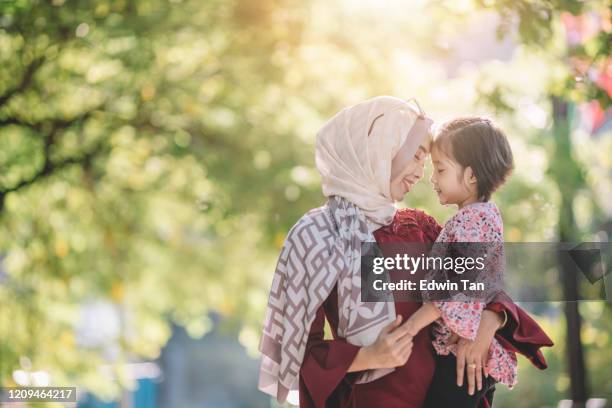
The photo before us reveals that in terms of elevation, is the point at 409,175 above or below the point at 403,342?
above

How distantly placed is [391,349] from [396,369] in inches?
5.9

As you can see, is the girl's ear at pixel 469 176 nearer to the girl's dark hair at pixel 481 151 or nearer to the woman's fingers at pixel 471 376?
the girl's dark hair at pixel 481 151

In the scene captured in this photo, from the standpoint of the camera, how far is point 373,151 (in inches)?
95.0

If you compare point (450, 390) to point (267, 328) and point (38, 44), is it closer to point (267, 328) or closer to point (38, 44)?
point (267, 328)

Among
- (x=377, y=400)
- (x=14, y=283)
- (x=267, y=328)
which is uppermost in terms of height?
(x=14, y=283)

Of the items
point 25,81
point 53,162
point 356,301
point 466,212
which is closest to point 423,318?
point 356,301

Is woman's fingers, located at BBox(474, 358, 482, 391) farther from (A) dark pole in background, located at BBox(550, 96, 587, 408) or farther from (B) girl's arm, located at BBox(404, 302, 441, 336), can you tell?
(A) dark pole in background, located at BBox(550, 96, 587, 408)

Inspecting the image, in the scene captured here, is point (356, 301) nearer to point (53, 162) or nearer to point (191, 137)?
point (191, 137)

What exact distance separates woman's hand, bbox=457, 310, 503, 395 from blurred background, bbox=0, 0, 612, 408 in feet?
11.4

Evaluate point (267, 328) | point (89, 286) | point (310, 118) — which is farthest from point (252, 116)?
point (267, 328)

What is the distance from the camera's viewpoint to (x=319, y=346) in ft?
7.79

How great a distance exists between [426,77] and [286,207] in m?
1.78

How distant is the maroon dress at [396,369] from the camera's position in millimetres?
2340

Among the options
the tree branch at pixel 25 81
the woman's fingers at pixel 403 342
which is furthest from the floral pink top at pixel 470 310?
the tree branch at pixel 25 81
